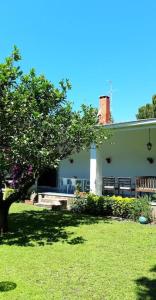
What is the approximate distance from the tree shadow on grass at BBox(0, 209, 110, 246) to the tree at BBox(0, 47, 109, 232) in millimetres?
834

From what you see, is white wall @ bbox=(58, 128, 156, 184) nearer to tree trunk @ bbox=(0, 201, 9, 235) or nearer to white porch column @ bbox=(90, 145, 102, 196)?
white porch column @ bbox=(90, 145, 102, 196)

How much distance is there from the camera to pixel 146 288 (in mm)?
5664

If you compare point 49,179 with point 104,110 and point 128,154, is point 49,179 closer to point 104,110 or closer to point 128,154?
point 104,110

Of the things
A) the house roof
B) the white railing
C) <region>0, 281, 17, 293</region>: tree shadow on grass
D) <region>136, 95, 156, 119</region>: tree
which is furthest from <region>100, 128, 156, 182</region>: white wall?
<region>136, 95, 156, 119</region>: tree

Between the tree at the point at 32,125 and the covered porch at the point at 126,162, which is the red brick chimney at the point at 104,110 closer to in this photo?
the covered porch at the point at 126,162

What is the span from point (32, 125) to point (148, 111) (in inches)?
1162

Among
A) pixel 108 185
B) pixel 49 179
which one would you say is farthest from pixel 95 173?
pixel 49 179

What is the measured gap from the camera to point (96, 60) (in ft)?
66.9

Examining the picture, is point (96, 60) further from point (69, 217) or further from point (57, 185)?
point (69, 217)

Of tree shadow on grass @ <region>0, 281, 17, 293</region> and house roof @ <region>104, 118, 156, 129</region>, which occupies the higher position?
house roof @ <region>104, 118, 156, 129</region>

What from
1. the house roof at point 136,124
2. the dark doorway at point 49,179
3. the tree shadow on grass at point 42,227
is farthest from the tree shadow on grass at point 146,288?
the dark doorway at point 49,179

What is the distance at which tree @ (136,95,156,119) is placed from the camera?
3539 cm

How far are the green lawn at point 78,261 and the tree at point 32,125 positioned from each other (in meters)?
1.72

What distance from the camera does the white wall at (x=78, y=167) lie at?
747 inches
